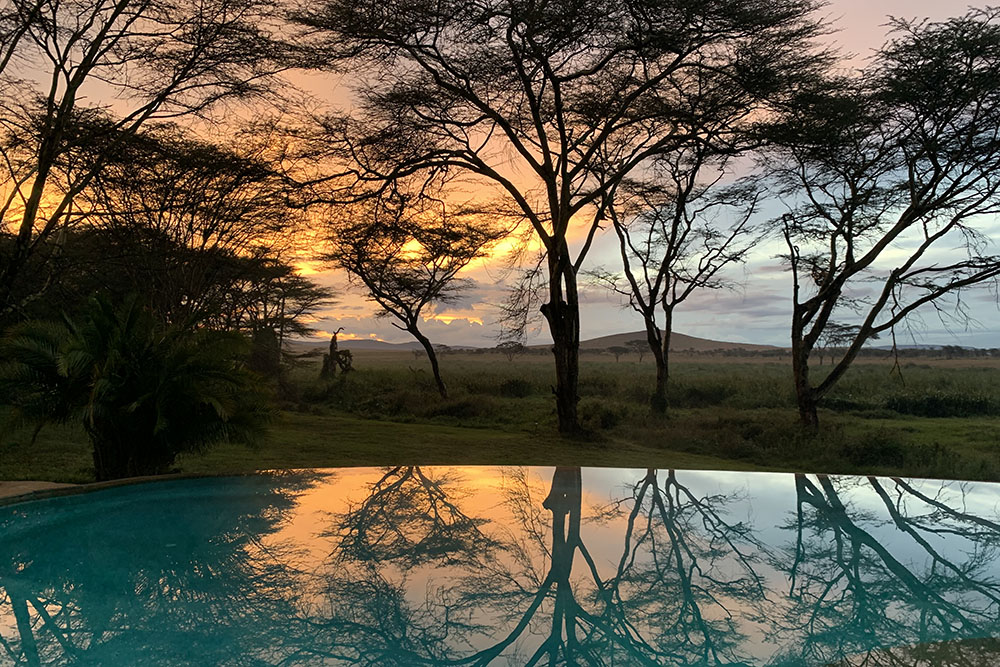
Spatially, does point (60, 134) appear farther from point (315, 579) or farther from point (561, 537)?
point (561, 537)

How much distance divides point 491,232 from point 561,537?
1492 cm

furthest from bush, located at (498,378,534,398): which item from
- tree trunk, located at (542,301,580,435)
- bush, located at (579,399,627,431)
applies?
tree trunk, located at (542,301,580,435)

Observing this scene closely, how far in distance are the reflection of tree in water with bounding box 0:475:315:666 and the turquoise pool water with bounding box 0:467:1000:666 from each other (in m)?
0.02

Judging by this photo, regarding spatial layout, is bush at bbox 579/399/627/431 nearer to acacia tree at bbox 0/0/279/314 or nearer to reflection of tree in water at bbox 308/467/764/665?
reflection of tree in water at bbox 308/467/764/665

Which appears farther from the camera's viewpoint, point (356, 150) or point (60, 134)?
point (356, 150)

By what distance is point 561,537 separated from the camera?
5535 mm

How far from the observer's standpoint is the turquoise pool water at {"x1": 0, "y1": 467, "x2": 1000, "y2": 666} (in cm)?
345

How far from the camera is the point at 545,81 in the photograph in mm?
11828

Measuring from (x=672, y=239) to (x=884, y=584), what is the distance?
12.4m

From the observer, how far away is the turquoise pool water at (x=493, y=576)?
11.3 feet

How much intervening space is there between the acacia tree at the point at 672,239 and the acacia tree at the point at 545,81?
382 cm

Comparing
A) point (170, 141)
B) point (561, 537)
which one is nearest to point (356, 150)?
point (170, 141)

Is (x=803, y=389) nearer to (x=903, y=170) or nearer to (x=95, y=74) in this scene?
(x=903, y=170)

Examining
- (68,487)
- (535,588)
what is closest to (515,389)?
(68,487)
